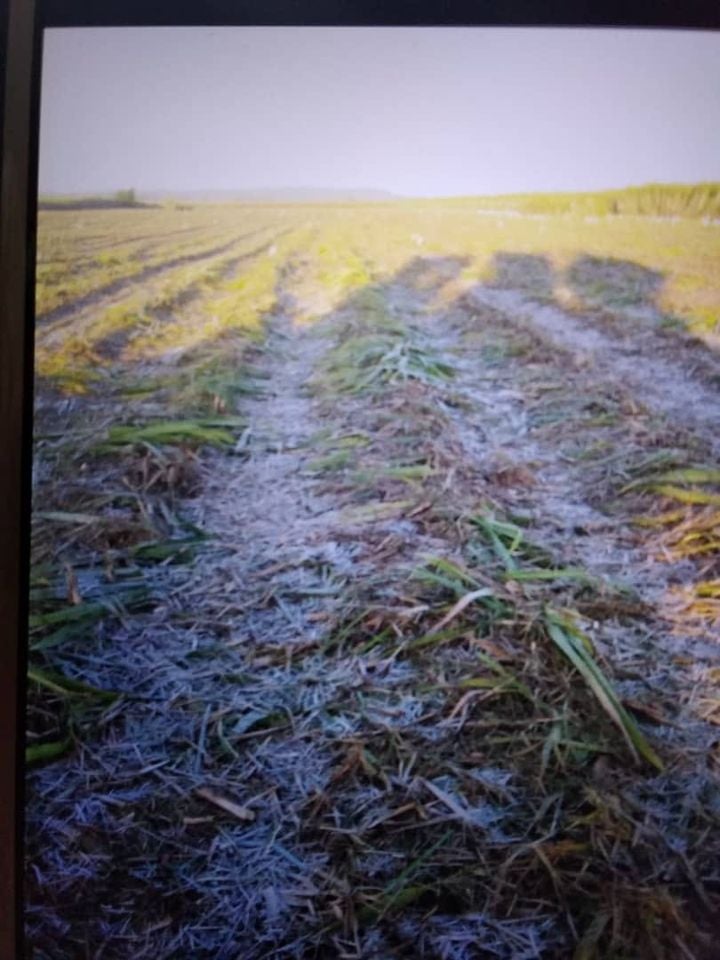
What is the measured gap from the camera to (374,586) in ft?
4.10

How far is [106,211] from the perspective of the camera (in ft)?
4.19

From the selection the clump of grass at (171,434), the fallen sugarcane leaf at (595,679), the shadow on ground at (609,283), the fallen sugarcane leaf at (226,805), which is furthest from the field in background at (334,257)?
the fallen sugarcane leaf at (226,805)

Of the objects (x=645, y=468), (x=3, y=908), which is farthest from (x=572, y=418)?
(x=3, y=908)

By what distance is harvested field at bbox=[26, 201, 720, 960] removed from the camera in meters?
1.19

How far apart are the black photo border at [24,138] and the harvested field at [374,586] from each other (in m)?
0.04

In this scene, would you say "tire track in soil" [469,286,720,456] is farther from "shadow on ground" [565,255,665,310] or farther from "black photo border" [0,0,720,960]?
"black photo border" [0,0,720,960]

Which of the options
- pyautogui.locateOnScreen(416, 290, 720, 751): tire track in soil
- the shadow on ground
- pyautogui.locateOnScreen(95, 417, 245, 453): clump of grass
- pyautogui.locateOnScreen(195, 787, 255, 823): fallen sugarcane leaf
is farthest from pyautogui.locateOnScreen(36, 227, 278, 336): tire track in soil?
pyautogui.locateOnScreen(195, 787, 255, 823): fallen sugarcane leaf

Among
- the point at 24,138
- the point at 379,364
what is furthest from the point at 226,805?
the point at 24,138

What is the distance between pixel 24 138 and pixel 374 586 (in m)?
0.96

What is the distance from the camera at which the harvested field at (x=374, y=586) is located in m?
1.19

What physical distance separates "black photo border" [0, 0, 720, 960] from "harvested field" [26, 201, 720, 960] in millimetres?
36

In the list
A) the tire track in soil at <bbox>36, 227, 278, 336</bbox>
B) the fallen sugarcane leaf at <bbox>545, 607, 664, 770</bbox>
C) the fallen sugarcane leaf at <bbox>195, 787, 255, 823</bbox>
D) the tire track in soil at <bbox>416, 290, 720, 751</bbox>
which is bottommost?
the fallen sugarcane leaf at <bbox>195, 787, 255, 823</bbox>

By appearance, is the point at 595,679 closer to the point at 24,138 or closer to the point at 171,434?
the point at 171,434

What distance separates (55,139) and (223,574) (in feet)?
2.60
